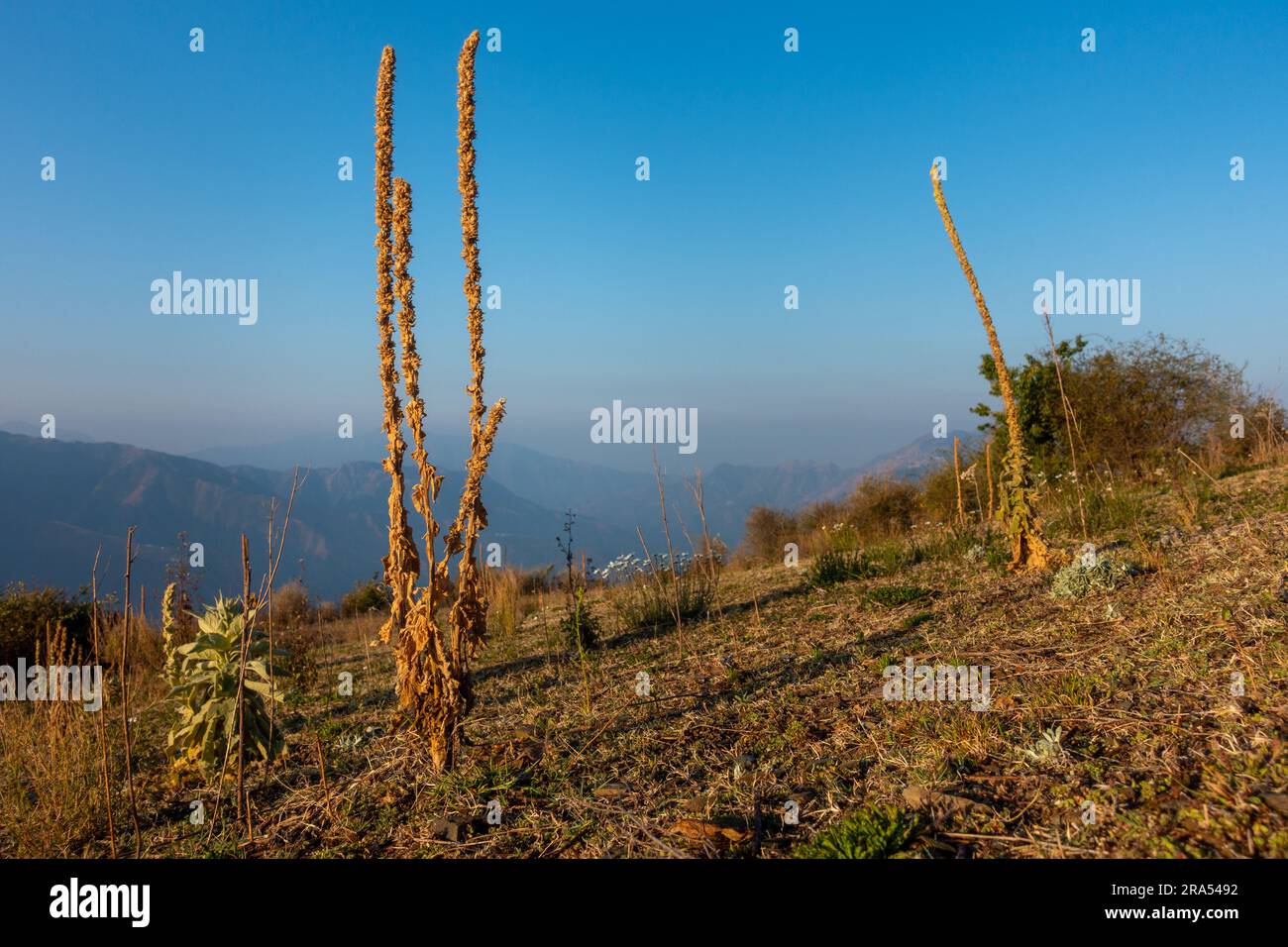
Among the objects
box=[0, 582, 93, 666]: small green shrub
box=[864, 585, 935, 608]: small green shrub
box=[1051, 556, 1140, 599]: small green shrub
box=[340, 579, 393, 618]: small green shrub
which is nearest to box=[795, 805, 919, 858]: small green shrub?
box=[1051, 556, 1140, 599]: small green shrub

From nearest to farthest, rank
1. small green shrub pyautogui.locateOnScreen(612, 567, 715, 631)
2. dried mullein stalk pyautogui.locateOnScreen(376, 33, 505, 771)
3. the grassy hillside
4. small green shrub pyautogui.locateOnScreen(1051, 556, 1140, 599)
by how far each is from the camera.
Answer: the grassy hillside
dried mullein stalk pyautogui.locateOnScreen(376, 33, 505, 771)
small green shrub pyautogui.locateOnScreen(1051, 556, 1140, 599)
small green shrub pyautogui.locateOnScreen(612, 567, 715, 631)

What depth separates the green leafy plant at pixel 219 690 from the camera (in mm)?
4352

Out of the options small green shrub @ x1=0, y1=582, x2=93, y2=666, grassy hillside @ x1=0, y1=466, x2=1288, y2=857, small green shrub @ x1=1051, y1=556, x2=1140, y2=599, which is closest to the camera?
grassy hillside @ x1=0, y1=466, x2=1288, y2=857

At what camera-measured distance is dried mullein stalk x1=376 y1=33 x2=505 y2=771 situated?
377 cm

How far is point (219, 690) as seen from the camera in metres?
4.39

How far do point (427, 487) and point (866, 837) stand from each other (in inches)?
99.8

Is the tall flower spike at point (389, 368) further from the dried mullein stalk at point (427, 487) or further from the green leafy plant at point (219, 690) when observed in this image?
the green leafy plant at point (219, 690)

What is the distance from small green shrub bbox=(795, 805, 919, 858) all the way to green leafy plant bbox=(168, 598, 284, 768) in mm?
3218

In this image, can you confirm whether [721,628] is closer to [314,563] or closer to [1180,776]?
[1180,776]

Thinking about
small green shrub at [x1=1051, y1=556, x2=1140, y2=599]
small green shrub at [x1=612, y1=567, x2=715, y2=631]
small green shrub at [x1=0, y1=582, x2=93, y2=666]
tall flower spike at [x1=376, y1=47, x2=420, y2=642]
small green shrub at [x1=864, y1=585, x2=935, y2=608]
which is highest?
tall flower spike at [x1=376, y1=47, x2=420, y2=642]

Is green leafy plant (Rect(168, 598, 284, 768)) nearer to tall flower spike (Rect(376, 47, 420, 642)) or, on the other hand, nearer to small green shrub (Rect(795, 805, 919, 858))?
tall flower spike (Rect(376, 47, 420, 642))

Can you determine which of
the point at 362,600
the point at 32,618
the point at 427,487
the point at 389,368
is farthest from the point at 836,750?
the point at 362,600

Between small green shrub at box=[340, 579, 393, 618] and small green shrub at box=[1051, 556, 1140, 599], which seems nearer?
small green shrub at box=[1051, 556, 1140, 599]
